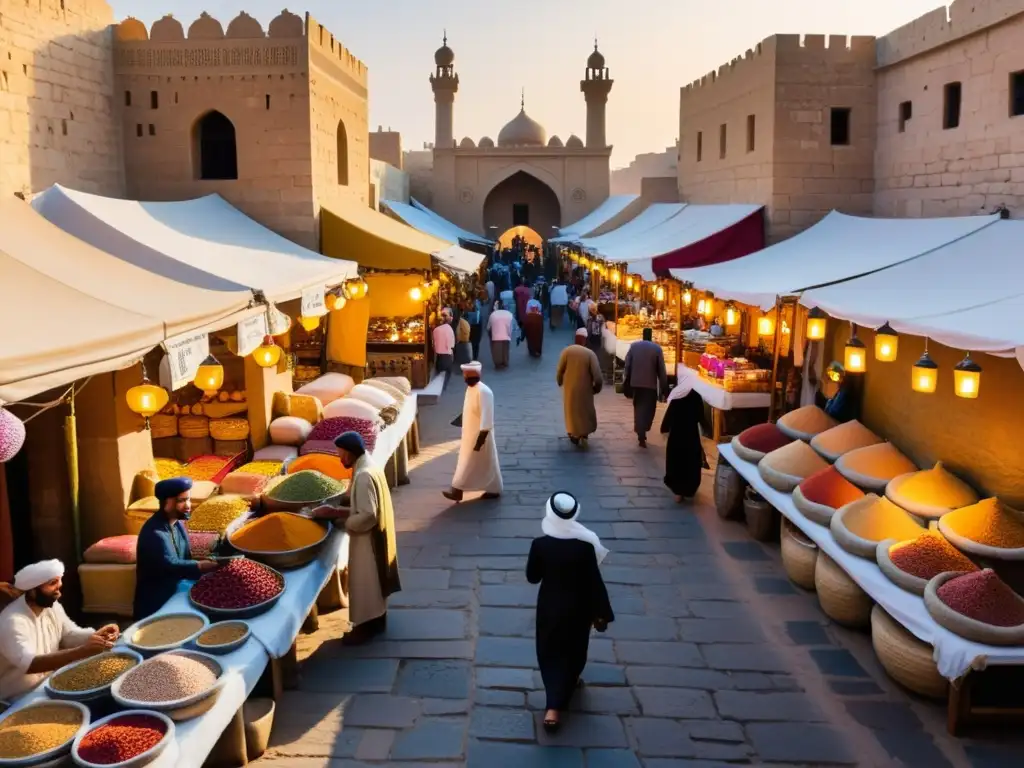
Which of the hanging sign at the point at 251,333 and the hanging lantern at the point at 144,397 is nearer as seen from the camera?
the hanging lantern at the point at 144,397

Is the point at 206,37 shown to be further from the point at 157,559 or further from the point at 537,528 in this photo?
the point at 157,559

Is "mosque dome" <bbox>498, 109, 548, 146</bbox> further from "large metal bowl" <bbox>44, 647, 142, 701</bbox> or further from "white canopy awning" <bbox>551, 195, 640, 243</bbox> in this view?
"large metal bowl" <bbox>44, 647, 142, 701</bbox>

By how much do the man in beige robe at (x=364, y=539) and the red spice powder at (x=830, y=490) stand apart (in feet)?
10.2

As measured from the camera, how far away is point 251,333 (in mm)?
6797

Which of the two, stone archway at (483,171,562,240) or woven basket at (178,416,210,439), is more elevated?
stone archway at (483,171,562,240)

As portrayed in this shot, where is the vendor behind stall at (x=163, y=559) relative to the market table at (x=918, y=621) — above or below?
above

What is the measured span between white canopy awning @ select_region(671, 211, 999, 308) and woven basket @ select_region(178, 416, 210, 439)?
5.17 meters

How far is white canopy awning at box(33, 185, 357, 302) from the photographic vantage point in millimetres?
7152

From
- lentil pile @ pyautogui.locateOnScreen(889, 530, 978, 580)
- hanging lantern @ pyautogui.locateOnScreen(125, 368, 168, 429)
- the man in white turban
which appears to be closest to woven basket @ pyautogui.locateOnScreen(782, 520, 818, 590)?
lentil pile @ pyautogui.locateOnScreen(889, 530, 978, 580)

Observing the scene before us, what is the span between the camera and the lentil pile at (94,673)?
3.82 m

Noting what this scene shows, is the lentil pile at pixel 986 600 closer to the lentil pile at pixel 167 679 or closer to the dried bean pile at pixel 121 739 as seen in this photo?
the lentil pile at pixel 167 679

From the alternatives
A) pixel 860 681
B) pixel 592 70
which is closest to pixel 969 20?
pixel 860 681

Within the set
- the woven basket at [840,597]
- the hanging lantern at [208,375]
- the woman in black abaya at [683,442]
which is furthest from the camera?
the woman in black abaya at [683,442]

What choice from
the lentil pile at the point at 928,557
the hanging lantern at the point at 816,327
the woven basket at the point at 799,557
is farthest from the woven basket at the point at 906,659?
the hanging lantern at the point at 816,327
